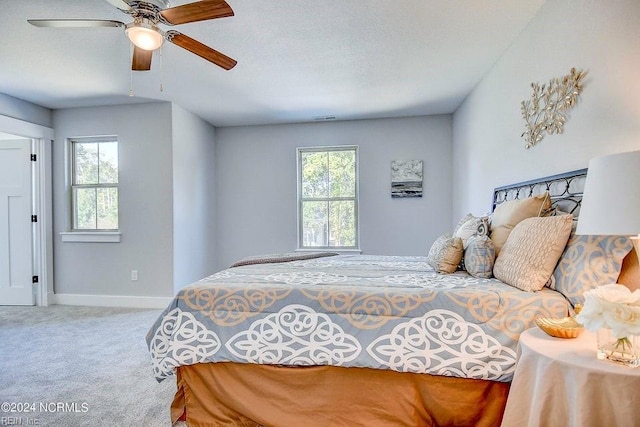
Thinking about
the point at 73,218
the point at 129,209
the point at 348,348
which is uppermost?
the point at 129,209

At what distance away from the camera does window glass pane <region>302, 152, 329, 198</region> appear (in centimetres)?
465

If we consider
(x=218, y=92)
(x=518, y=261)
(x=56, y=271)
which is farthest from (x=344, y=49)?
(x=56, y=271)

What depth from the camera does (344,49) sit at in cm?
256

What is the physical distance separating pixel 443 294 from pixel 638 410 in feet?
2.38

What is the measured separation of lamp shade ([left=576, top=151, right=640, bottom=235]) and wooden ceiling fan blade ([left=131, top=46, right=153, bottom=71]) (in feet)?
7.84

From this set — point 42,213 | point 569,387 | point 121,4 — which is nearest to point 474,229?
point 569,387

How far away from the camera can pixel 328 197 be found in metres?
4.64

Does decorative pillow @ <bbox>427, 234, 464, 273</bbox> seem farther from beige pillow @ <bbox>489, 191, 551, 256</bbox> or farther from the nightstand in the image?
the nightstand

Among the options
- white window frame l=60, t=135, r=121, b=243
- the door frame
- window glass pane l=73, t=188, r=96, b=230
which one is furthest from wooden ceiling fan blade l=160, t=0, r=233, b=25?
the door frame

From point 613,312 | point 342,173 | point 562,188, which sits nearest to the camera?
point 613,312

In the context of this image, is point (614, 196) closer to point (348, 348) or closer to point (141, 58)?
point (348, 348)

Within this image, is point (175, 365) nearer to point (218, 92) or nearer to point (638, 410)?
point (638, 410)

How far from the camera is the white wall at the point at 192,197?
394 centimetres

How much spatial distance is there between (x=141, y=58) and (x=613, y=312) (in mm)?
2685
